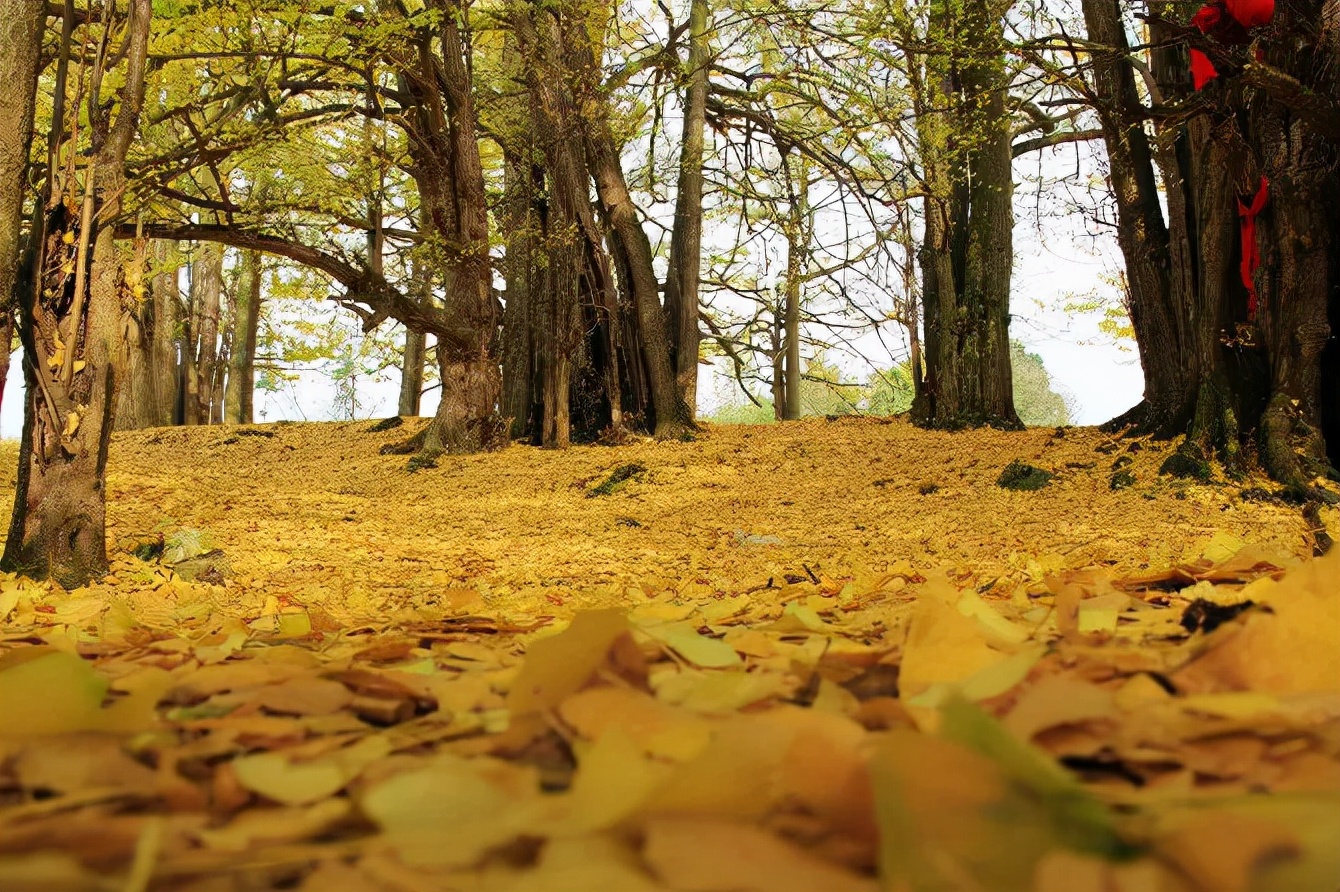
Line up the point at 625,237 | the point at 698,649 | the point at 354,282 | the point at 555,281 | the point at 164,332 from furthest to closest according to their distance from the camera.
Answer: the point at 164,332 < the point at 625,237 < the point at 555,281 < the point at 354,282 < the point at 698,649

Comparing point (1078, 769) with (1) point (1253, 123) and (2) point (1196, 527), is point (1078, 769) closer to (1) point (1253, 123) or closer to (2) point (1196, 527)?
(2) point (1196, 527)

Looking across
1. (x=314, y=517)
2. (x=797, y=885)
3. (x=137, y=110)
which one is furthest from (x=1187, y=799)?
(x=314, y=517)

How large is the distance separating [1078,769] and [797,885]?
0.70 feet

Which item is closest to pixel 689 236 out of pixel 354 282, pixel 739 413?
pixel 354 282

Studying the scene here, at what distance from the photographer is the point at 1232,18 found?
345cm

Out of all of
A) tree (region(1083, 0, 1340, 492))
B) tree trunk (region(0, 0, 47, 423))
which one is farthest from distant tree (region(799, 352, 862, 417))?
tree trunk (region(0, 0, 47, 423))

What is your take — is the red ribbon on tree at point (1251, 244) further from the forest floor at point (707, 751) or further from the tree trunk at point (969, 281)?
the forest floor at point (707, 751)

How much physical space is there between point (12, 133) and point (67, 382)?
0.84 m

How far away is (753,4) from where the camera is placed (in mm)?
6848

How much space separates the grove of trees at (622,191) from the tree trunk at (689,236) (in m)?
0.04

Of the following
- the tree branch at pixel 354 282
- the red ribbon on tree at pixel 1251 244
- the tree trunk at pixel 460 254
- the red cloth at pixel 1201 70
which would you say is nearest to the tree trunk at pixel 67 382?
the tree branch at pixel 354 282

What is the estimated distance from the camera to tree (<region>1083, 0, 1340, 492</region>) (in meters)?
3.61

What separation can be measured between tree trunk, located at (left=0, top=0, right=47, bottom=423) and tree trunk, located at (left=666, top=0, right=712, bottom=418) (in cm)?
508

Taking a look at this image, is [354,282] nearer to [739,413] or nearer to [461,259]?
[461,259]
